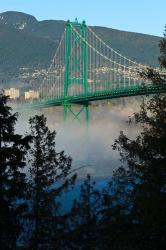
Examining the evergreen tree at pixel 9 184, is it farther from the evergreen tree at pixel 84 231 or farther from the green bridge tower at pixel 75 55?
the green bridge tower at pixel 75 55

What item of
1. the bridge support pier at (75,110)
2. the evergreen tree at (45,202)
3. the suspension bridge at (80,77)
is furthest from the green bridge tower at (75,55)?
the evergreen tree at (45,202)

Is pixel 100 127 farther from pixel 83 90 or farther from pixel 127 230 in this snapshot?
pixel 127 230

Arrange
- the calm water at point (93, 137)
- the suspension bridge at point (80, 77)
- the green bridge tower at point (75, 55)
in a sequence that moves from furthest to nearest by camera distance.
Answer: the green bridge tower at point (75, 55) → the suspension bridge at point (80, 77) → the calm water at point (93, 137)

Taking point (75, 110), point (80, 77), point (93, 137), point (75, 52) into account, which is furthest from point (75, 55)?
point (75, 110)

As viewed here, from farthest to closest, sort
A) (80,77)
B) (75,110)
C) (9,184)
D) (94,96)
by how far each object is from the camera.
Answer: (80,77) → (75,110) → (94,96) → (9,184)

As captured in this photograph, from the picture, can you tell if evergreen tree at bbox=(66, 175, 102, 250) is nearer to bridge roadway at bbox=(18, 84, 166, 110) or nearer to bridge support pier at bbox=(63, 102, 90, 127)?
bridge roadway at bbox=(18, 84, 166, 110)

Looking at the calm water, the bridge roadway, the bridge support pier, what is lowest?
the calm water

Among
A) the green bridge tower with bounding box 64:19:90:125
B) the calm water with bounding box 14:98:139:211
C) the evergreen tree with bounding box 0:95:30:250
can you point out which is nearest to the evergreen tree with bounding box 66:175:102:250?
the evergreen tree with bounding box 0:95:30:250

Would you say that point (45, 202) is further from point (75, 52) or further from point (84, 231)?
point (75, 52)

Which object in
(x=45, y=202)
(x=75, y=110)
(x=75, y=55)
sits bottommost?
(x=75, y=110)

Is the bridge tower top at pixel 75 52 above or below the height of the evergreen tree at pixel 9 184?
above

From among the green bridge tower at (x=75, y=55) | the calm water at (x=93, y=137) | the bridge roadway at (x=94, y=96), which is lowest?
the calm water at (x=93, y=137)
